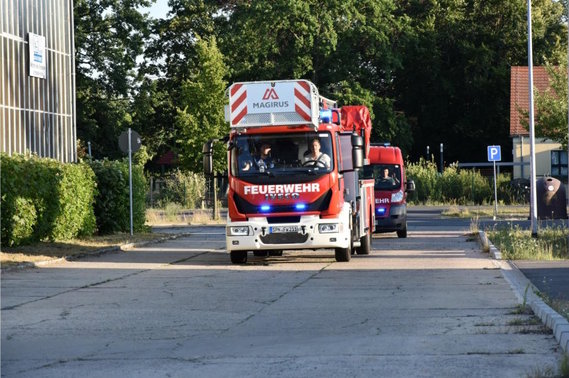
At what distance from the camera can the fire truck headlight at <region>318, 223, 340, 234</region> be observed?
71.3 ft

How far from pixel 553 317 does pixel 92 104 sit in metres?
60.6

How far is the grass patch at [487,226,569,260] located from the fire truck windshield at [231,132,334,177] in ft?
14.3

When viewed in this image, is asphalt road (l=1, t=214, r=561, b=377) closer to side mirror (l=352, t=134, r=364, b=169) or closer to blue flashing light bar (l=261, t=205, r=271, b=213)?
blue flashing light bar (l=261, t=205, r=271, b=213)

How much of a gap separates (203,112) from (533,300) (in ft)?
132

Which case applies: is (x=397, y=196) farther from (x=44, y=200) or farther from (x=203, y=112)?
(x=203, y=112)

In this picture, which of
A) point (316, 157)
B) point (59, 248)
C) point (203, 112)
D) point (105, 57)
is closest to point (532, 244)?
point (316, 157)

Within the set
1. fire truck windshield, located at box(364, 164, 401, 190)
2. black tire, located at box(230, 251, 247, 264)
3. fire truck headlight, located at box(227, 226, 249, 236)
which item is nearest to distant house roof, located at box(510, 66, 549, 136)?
fire truck windshield, located at box(364, 164, 401, 190)

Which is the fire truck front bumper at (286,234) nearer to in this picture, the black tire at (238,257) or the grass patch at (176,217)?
the black tire at (238,257)

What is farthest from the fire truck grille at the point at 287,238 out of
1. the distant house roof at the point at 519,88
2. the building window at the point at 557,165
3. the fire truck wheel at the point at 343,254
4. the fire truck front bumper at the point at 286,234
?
the building window at the point at 557,165

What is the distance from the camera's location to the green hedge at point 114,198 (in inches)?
1237

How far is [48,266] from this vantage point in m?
22.0

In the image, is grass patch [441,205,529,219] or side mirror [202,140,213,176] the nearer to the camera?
side mirror [202,140,213,176]

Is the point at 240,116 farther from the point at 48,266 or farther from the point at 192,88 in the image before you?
the point at 192,88

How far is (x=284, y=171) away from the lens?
71.8 ft
